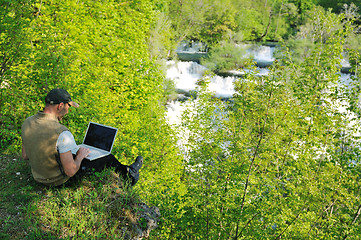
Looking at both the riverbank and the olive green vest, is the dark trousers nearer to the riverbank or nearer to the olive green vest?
the riverbank

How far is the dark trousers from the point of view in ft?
14.4

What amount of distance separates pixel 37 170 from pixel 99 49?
7767 mm

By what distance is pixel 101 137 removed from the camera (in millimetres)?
4672

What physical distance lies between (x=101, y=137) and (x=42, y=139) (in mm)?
1065

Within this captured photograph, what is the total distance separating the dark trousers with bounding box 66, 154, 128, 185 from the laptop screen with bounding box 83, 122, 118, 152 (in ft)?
0.71

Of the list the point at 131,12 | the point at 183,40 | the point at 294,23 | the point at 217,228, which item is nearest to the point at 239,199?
the point at 217,228

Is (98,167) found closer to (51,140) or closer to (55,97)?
(51,140)

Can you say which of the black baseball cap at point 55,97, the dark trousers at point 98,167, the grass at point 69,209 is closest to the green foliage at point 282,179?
the dark trousers at point 98,167

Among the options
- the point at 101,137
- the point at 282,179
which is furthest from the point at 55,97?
the point at 282,179

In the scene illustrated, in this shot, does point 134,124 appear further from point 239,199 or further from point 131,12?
point 131,12

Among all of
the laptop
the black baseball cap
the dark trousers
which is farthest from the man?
the laptop

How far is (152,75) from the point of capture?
1146 cm

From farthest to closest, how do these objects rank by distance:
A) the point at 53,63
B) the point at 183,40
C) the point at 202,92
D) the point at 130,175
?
the point at 183,40 < the point at 202,92 < the point at 53,63 < the point at 130,175

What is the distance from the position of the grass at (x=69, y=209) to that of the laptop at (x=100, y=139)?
417mm
